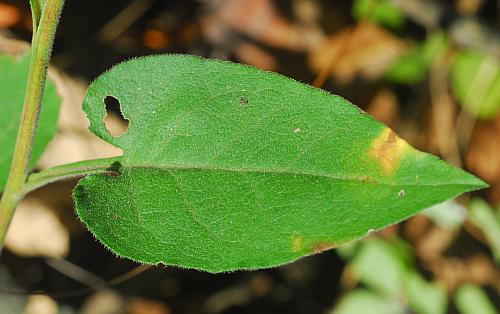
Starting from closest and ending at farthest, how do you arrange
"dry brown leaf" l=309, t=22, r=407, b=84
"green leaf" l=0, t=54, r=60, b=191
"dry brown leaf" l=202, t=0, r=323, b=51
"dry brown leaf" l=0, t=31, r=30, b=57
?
1. "green leaf" l=0, t=54, r=60, b=191
2. "dry brown leaf" l=0, t=31, r=30, b=57
3. "dry brown leaf" l=202, t=0, r=323, b=51
4. "dry brown leaf" l=309, t=22, r=407, b=84

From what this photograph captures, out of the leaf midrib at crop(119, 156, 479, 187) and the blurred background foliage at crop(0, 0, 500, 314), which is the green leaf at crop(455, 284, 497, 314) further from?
the leaf midrib at crop(119, 156, 479, 187)

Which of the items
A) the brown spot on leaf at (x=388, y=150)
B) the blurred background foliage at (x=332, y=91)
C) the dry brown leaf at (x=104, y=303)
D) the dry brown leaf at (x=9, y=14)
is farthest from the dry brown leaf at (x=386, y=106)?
the brown spot on leaf at (x=388, y=150)

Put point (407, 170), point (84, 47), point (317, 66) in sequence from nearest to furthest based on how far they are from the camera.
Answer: point (407, 170), point (84, 47), point (317, 66)

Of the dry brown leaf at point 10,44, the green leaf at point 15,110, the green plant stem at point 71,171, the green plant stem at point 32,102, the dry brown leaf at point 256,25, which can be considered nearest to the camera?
the green plant stem at point 32,102

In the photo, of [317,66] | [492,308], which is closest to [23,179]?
[317,66]

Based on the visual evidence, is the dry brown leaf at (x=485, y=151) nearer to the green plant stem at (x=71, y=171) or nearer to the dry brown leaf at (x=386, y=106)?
the dry brown leaf at (x=386, y=106)

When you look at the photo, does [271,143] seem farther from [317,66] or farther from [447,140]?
[447,140]

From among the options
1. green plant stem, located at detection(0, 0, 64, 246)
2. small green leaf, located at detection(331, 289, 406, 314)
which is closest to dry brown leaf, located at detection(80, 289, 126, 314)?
small green leaf, located at detection(331, 289, 406, 314)
